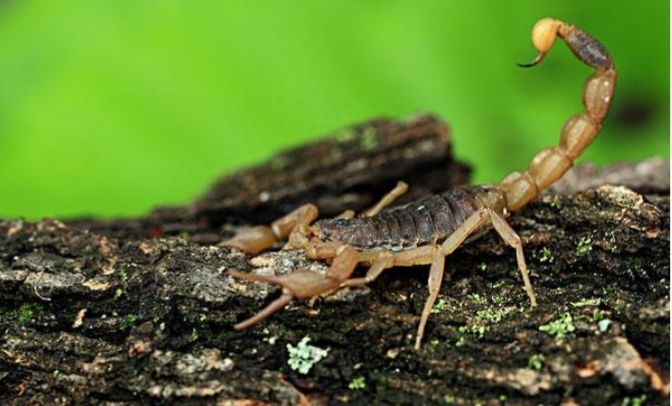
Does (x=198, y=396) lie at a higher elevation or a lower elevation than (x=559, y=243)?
lower

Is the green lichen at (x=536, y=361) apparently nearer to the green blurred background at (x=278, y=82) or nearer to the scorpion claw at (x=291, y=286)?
the scorpion claw at (x=291, y=286)

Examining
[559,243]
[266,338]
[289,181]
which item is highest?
[289,181]

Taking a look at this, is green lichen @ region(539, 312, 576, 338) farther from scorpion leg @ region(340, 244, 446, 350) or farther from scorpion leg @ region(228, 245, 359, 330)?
scorpion leg @ region(228, 245, 359, 330)

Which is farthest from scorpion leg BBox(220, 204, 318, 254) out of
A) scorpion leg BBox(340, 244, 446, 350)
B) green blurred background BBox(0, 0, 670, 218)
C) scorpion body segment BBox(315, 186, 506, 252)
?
green blurred background BBox(0, 0, 670, 218)

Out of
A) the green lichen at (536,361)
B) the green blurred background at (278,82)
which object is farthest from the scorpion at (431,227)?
the green blurred background at (278,82)

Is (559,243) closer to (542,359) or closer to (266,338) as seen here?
(542,359)

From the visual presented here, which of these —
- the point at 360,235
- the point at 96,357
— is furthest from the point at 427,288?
the point at 96,357
